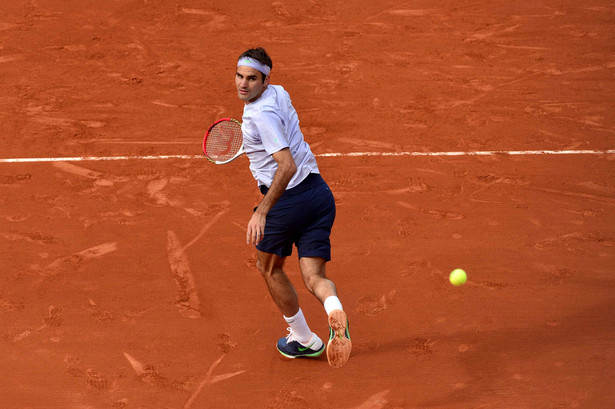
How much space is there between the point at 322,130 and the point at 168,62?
9.75ft

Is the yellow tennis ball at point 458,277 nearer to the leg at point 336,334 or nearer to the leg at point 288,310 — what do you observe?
the leg at point 288,310

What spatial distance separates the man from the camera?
4457 millimetres

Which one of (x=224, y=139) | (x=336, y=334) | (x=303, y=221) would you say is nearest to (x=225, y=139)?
(x=224, y=139)

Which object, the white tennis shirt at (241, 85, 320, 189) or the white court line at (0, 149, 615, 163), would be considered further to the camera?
the white court line at (0, 149, 615, 163)

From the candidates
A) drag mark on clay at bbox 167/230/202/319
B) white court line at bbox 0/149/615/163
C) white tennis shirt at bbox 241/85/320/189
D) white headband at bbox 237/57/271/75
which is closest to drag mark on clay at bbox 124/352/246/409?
drag mark on clay at bbox 167/230/202/319

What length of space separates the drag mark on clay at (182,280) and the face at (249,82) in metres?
2.16

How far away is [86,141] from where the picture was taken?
28.8ft

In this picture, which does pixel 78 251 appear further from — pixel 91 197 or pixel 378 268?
pixel 378 268

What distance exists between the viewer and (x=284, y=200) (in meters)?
4.86

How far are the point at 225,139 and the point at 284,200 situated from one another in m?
1.23

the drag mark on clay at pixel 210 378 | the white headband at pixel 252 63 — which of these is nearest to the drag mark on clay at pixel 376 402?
the drag mark on clay at pixel 210 378

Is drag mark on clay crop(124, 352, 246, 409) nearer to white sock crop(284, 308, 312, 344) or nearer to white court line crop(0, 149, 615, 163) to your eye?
white sock crop(284, 308, 312, 344)

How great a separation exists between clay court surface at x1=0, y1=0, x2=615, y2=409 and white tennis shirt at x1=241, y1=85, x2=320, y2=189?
5.16ft

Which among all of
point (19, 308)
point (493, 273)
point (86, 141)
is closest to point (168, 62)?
point (86, 141)
